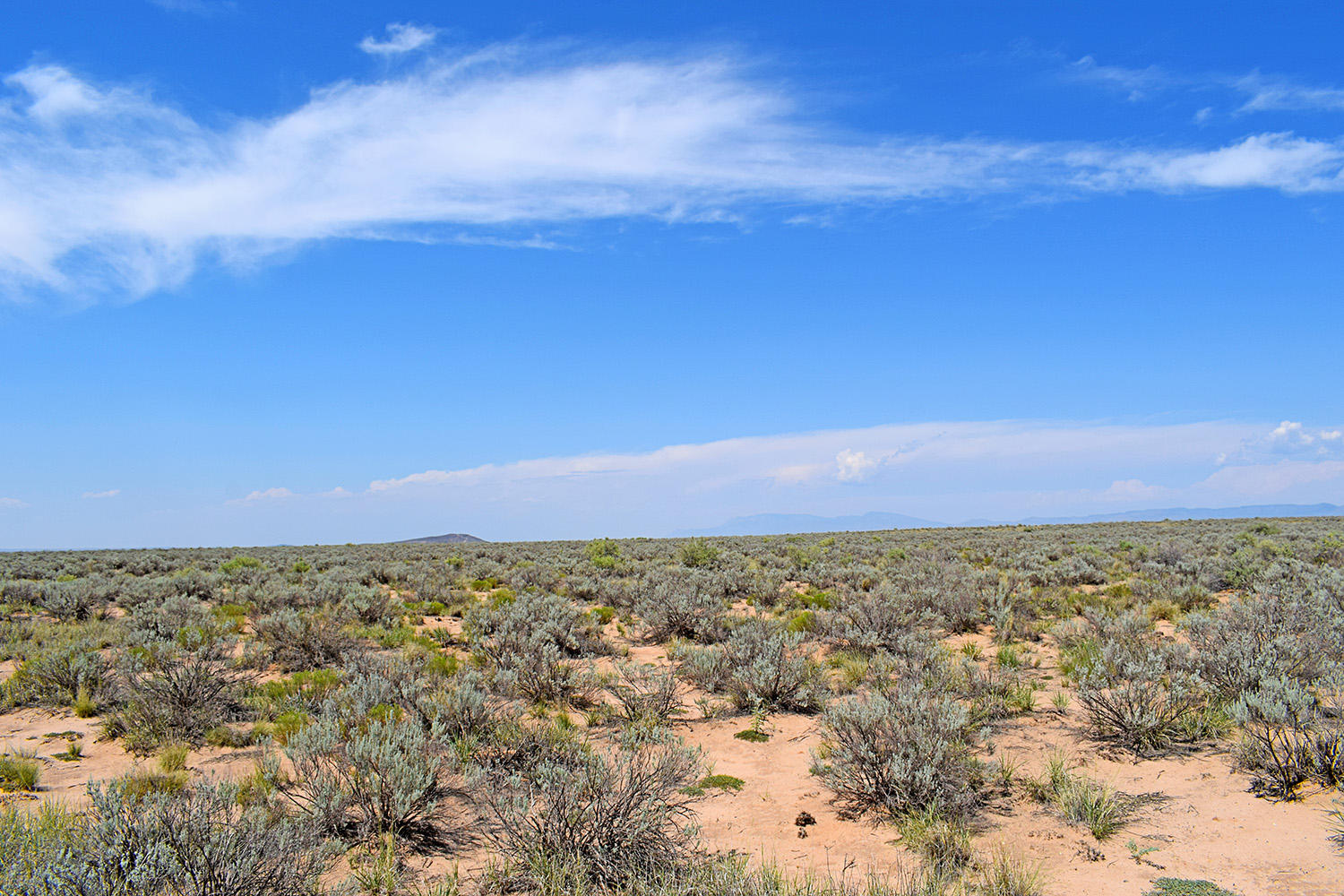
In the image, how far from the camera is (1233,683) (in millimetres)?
7211

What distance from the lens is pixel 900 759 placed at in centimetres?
535

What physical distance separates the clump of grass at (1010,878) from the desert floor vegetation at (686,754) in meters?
0.02

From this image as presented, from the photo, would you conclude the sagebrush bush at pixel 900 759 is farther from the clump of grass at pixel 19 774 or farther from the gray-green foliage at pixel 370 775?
the clump of grass at pixel 19 774

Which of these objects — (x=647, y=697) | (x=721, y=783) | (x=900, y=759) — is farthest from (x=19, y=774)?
(x=900, y=759)

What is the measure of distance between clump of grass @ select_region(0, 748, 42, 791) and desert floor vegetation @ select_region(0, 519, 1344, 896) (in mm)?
18

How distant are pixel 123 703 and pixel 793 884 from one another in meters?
8.26

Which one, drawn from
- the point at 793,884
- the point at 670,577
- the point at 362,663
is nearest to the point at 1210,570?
the point at 670,577

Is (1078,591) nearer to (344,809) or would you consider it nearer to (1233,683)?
(1233,683)

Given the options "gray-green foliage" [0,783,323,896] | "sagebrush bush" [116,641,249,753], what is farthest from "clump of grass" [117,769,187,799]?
"gray-green foliage" [0,783,323,896]

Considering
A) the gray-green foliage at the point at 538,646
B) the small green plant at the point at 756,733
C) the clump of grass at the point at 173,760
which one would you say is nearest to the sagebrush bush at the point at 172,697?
the clump of grass at the point at 173,760

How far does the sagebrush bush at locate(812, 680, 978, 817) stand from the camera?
17.7ft

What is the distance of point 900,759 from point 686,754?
170cm

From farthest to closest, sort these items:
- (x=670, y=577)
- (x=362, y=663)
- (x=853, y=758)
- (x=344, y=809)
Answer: (x=670, y=577) < (x=362, y=663) < (x=853, y=758) < (x=344, y=809)

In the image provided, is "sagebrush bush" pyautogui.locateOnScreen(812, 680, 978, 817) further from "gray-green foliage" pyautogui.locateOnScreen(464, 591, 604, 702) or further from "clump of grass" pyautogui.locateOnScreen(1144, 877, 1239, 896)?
"gray-green foliage" pyautogui.locateOnScreen(464, 591, 604, 702)
